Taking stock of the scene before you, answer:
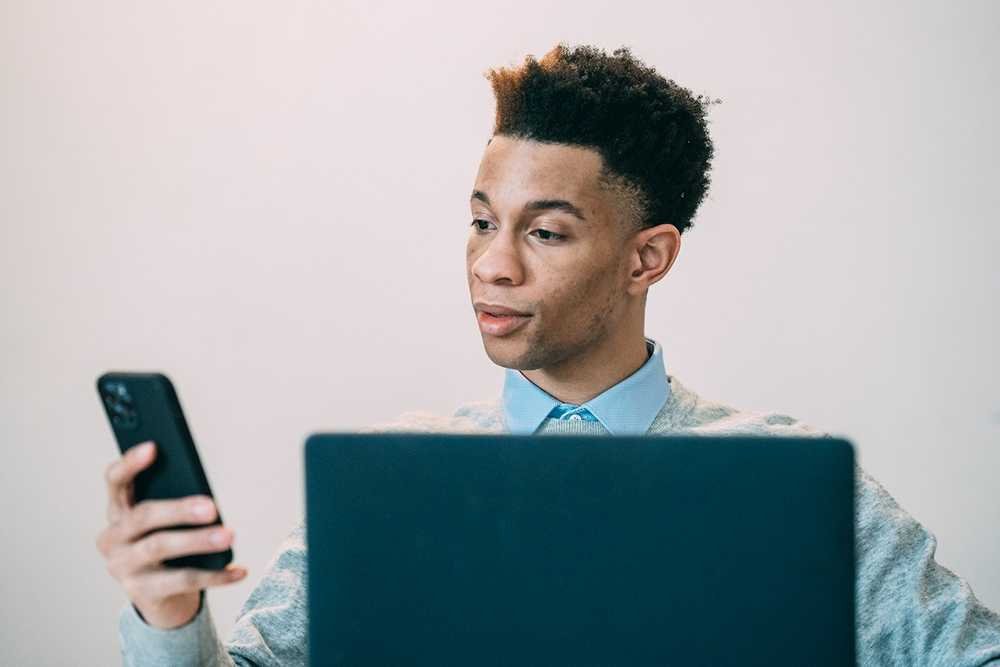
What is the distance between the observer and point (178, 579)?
98 centimetres

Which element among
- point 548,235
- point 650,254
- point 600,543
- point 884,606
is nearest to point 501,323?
point 548,235

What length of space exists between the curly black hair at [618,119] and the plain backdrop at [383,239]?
74 centimetres

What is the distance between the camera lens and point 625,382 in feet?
5.03

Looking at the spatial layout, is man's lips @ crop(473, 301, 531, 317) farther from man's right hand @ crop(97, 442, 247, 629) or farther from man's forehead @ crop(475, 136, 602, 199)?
man's right hand @ crop(97, 442, 247, 629)

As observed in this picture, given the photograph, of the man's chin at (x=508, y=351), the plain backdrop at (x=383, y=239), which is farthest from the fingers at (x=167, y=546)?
the plain backdrop at (x=383, y=239)

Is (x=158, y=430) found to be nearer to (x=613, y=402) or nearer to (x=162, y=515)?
(x=162, y=515)

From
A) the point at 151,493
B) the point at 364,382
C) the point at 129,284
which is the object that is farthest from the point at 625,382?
the point at 129,284

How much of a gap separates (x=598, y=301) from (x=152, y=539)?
706 millimetres

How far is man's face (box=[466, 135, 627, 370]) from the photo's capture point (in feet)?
4.77

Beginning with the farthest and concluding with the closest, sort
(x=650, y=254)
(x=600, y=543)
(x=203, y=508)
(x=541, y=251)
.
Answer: (x=650, y=254) → (x=541, y=251) → (x=203, y=508) → (x=600, y=543)

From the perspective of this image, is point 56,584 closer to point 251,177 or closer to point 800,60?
point 251,177

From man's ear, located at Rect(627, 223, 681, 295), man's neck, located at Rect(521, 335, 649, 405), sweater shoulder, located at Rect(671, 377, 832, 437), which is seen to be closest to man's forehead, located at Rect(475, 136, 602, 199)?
man's ear, located at Rect(627, 223, 681, 295)

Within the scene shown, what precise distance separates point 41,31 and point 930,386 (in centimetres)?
203

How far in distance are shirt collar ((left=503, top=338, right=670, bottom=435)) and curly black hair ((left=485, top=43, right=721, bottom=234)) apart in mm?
207
